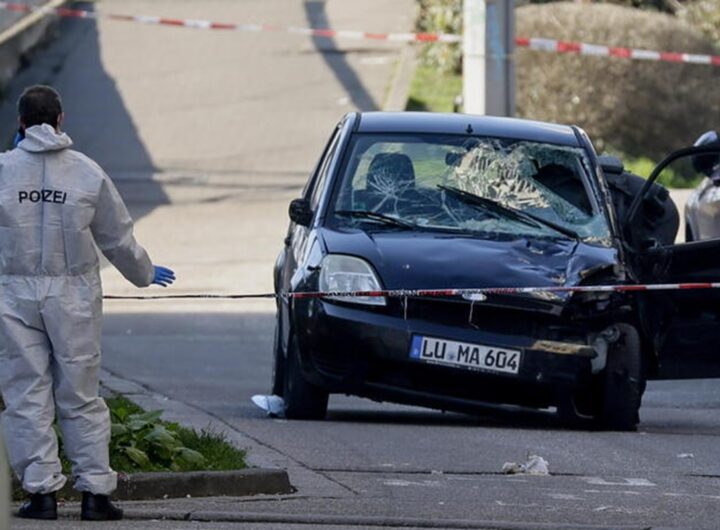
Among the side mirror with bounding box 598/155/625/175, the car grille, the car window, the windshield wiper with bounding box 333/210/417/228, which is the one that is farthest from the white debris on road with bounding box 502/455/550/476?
the side mirror with bounding box 598/155/625/175

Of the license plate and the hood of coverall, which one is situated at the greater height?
the hood of coverall

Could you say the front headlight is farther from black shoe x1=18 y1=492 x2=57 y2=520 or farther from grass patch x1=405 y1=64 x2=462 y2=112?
grass patch x1=405 y1=64 x2=462 y2=112

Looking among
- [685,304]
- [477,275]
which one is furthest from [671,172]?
[477,275]

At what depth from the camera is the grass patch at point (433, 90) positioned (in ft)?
83.1

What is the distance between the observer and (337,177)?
10773mm

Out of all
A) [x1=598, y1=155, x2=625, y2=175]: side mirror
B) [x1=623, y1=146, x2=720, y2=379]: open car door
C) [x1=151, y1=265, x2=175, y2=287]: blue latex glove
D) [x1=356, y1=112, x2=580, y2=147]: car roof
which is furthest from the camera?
[x1=598, y1=155, x2=625, y2=175]: side mirror

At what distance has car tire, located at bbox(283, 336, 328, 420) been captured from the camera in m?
10.1

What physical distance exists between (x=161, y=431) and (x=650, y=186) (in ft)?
12.6

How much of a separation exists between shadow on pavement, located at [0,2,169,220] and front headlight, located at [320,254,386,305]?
445 inches

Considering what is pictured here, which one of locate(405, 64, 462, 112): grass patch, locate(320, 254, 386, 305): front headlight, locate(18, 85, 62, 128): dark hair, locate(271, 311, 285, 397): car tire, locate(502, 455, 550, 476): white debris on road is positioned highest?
locate(18, 85, 62, 128): dark hair

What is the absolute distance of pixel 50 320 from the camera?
706cm

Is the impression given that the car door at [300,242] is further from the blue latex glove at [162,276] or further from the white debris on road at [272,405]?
the blue latex glove at [162,276]

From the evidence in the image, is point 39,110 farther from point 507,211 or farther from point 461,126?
point 461,126

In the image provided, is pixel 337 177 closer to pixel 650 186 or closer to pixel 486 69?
pixel 650 186
